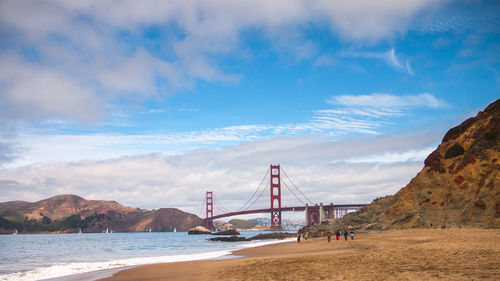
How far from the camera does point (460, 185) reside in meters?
35.1

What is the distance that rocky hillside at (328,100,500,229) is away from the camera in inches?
1222

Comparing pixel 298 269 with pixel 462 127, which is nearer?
pixel 298 269

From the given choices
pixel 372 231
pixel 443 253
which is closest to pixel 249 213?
pixel 372 231

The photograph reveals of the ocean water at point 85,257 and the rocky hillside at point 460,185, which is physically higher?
the rocky hillside at point 460,185

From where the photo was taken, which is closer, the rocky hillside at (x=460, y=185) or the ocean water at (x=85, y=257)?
the ocean water at (x=85, y=257)

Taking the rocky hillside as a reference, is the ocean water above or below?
below

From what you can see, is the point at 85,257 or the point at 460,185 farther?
the point at 460,185

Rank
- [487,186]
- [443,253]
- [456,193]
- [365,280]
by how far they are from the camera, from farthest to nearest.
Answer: [456,193], [487,186], [443,253], [365,280]

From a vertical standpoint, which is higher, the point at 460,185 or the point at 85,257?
the point at 460,185

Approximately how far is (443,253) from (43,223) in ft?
722

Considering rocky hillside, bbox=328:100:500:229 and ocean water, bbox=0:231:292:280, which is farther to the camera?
rocky hillside, bbox=328:100:500:229

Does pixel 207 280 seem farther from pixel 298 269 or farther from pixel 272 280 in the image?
pixel 298 269

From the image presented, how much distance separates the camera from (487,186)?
3192cm

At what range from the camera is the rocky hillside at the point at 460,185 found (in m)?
31.0
